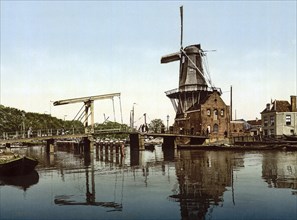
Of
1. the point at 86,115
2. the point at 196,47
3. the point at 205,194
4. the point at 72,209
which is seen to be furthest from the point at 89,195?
the point at 196,47

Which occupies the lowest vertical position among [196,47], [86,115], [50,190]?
[50,190]

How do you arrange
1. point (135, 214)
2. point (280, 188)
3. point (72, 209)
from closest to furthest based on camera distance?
point (135, 214) < point (72, 209) < point (280, 188)

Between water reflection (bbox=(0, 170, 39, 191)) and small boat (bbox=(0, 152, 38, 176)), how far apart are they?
0.44 metres

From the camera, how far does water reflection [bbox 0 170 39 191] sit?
964 inches

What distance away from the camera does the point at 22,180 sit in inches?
1057

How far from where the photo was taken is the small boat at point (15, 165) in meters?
28.0

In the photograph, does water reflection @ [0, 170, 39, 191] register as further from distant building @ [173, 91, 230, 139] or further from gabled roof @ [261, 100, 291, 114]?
gabled roof @ [261, 100, 291, 114]

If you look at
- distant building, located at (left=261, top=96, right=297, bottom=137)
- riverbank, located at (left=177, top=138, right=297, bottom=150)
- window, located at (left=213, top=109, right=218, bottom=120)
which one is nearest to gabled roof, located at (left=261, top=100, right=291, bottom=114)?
distant building, located at (left=261, top=96, right=297, bottom=137)

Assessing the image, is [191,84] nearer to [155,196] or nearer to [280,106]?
[280,106]

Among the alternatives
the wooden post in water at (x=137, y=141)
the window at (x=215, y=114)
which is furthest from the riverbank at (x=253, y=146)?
the wooden post in water at (x=137, y=141)

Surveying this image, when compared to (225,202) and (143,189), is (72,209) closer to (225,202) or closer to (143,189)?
(143,189)

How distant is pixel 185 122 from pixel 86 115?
24890mm

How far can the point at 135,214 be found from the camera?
15570 mm

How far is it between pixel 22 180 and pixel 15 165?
203cm
